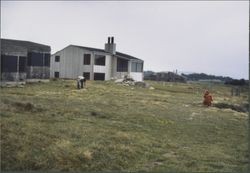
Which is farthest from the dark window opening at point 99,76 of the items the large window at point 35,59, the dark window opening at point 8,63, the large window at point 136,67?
the dark window opening at point 8,63

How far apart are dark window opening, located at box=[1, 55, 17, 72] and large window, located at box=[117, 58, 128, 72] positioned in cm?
2587

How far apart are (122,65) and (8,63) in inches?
1104

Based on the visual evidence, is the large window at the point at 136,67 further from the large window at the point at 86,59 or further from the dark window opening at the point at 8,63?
the dark window opening at the point at 8,63

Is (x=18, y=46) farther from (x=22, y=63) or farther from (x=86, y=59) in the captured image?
(x=86, y=59)

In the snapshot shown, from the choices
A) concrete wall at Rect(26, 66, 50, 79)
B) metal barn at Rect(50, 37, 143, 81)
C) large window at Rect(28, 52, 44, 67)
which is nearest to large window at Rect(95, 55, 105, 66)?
metal barn at Rect(50, 37, 143, 81)

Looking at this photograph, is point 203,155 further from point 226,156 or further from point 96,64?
point 96,64

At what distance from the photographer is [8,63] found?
132ft

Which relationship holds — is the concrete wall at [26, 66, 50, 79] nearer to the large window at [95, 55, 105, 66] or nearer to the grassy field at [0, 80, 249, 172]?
the large window at [95, 55, 105, 66]

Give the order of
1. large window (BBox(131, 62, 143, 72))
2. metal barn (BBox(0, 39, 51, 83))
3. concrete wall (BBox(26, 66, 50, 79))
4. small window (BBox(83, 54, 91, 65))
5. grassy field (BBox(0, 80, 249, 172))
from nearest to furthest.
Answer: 1. grassy field (BBox(0, 80, 249, 172))
2. metal barn (BBox(0, 39, 51, 83))
3. concrete wall (BBox(26, 66, 50, 79))
4. small window (BBox(83, 54, 91, 65))
5. large window (BBox(131, 62, 143, 72))

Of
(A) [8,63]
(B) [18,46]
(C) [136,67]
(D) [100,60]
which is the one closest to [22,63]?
(B) [18,46]

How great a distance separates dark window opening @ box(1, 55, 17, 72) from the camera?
129 ft

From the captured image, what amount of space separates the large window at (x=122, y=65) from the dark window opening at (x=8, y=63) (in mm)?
25872

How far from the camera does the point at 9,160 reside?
43.2 feet

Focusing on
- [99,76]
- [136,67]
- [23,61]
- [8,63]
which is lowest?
[99,76]
